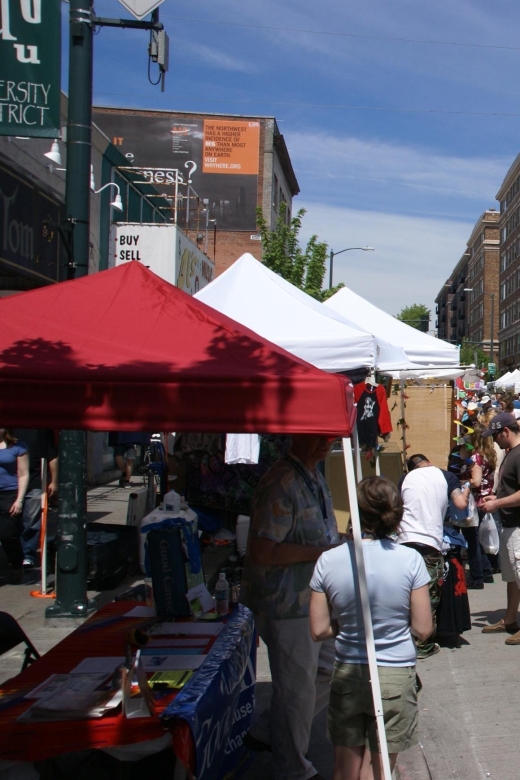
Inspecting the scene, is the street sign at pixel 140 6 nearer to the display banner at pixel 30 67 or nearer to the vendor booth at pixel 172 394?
the display banner at pixel 30 67

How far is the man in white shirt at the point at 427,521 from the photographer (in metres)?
6.22

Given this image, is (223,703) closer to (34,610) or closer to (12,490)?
(34,610)

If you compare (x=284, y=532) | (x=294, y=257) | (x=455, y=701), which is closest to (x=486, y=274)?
(x=294, y=257)

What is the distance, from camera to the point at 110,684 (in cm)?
344

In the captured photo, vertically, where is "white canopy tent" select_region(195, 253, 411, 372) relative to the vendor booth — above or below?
above

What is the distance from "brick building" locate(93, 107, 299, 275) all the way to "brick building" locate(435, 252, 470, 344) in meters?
68.5

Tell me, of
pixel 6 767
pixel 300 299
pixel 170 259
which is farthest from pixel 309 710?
pixel 170 259

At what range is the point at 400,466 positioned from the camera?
11.5 m

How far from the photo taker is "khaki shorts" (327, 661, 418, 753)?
3.40m

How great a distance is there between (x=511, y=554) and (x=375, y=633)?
3623mm

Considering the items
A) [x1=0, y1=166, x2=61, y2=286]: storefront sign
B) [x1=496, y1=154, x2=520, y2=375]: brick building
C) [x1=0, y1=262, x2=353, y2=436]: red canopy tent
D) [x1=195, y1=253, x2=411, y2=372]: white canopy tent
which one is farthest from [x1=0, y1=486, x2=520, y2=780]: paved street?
[x1=496, y1=154, x2=520, y2=375]: brick building

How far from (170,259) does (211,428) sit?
11.5 metres

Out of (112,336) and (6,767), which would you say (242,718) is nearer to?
(6,767)

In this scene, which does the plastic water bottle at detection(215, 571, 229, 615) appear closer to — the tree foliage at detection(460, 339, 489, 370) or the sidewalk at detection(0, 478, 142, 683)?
the sidewalk at detection(0, 478, 142, 683)
